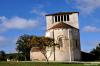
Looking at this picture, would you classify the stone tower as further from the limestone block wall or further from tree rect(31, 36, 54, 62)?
tree rect(31, 36, 54, 62)

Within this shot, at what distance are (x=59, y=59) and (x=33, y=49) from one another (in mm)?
11510

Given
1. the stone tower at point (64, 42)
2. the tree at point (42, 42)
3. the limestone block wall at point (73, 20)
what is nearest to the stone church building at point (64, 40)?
the stone tower at point (64, 42)

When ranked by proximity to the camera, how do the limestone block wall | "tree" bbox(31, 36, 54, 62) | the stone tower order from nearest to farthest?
"tree" bbox(31, 36, 54, 62) < the stone tower < the limestone block wall

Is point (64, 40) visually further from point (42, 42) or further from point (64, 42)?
point (42, 42)

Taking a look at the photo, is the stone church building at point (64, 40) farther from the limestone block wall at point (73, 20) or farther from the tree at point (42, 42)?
the tree at point (42, 42)

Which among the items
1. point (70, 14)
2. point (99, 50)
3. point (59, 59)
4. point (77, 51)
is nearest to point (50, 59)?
point (59, 59)

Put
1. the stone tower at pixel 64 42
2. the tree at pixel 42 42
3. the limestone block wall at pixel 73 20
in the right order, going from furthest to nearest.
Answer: the limestone block wall at pixel 73 20 < the stone tower at pixel 64 42 < the tree at pixel 42 42

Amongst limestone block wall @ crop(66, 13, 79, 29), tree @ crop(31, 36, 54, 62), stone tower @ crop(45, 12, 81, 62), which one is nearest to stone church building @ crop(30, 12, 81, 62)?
stone tower @ crop(45, 12, 81, 62)

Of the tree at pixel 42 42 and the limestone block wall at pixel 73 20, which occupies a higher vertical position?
the limestone block wall at pixel 73 20

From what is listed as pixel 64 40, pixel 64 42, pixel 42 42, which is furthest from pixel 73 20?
pixel 42 42

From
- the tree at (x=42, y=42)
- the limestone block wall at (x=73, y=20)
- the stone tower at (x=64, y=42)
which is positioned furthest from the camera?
the limestone block wall at (x=73, y=20)

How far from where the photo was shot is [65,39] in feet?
270

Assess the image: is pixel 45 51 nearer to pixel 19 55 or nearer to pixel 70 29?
pixel 70 29

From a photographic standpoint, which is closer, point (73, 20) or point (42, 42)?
point (42, 42)
